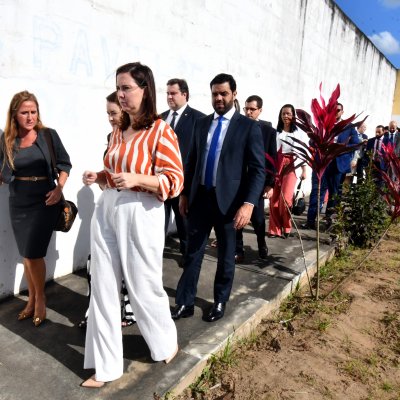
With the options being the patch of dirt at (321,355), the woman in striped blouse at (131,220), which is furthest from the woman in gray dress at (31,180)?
the patch of dirt at (321,355)

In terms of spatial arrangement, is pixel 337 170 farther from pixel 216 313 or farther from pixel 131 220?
pixel 131 220

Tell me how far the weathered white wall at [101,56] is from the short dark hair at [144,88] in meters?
1.47

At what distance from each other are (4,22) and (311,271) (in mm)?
3755

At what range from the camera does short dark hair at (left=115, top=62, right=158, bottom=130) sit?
206 cm

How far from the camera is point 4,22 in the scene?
290 cm

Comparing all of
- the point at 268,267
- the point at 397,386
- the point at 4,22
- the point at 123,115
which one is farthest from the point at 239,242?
the point at 4,22

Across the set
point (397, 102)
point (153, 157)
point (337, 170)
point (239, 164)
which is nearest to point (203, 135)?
point (239, 164)

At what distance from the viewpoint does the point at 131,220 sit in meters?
2.14

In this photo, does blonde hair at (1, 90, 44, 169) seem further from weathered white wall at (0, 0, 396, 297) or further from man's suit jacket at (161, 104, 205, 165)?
man's suit jacket at (161, 104, 205, 165)

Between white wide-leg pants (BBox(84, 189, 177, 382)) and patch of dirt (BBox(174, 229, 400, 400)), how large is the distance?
57 cm

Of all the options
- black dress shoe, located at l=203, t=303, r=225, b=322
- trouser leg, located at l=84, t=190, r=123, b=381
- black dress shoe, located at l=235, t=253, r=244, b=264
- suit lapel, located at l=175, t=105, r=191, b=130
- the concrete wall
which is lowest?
black dress shoe, located at l=203, t=303, r=225, b=322

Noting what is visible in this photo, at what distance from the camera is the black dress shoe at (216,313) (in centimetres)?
299

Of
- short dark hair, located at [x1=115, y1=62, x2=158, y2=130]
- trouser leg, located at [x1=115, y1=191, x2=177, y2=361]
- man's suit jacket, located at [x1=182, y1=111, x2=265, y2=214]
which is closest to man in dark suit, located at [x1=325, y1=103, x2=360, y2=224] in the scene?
man's suit jacket, located at [x1=182, y1=111, x2=265, y2=214]

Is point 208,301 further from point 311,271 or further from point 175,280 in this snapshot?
point 311,271
